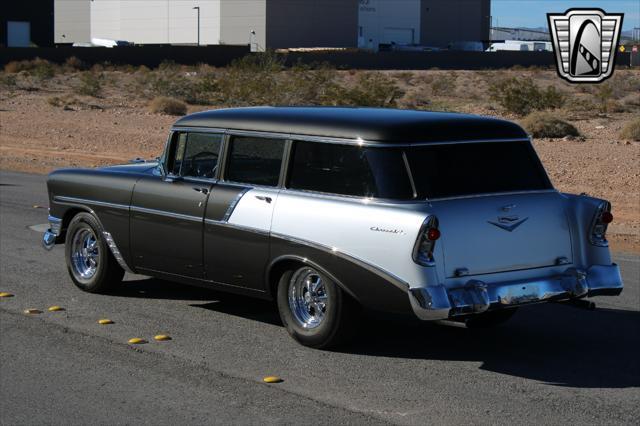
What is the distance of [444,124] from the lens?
7.66 metres

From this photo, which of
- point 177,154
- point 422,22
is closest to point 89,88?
point 177,154

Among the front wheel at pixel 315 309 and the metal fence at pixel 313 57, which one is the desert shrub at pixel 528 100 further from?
the front wheel at pixel 315 309

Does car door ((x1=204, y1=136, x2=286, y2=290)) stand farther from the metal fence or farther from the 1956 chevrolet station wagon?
the metal fence

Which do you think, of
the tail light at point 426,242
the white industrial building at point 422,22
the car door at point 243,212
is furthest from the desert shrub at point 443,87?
the white industrial building at point 422,22

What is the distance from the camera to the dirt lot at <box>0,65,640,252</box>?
2102cm

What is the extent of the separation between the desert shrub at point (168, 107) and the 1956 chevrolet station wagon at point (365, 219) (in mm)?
30091

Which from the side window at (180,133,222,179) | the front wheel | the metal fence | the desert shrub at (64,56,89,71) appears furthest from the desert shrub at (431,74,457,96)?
the front wheel

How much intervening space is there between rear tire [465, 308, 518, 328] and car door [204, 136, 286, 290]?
5.89 feet

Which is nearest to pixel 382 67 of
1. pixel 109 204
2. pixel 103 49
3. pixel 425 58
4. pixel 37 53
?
pixel 425 58

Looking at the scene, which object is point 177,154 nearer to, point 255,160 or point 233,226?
point 255,160

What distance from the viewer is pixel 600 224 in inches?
313

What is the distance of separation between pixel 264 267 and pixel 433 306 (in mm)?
1590

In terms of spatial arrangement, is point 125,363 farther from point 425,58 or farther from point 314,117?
point 425,58

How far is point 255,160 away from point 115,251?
1.81m
